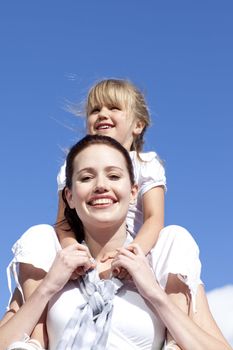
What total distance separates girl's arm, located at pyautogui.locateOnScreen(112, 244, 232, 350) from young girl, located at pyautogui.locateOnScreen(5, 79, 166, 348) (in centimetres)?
77

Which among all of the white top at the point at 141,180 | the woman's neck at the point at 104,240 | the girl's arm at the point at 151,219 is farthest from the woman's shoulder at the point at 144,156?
the woman's neck at the point at 104,240

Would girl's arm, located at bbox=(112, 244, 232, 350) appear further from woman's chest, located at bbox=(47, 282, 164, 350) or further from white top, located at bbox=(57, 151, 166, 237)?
white top, located at bbox=(57, 151, 166, 237)

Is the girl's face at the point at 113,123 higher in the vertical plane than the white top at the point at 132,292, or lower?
higher

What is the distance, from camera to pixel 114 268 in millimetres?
3977

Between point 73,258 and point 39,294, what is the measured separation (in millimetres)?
301

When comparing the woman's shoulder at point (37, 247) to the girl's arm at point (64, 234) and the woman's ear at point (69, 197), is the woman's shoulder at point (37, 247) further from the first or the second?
the woman's ear at point (69, 197)

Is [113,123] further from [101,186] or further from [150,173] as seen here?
[101,186]

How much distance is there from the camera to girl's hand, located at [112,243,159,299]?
12.5ft

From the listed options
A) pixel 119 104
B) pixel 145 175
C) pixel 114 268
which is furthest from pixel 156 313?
pixel 119 104

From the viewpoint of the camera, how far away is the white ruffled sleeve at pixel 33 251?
417cm

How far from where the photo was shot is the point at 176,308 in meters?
3.80

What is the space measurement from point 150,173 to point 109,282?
1.75m

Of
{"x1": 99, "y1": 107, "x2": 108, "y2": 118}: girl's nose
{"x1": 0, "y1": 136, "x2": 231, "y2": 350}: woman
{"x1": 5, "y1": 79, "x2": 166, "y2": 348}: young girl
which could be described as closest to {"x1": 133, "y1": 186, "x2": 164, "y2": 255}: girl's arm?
{"x1": 5, "y1": 79, "x2": 166, "y2": 348}: young girl

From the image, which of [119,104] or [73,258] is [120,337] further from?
[119,104]
